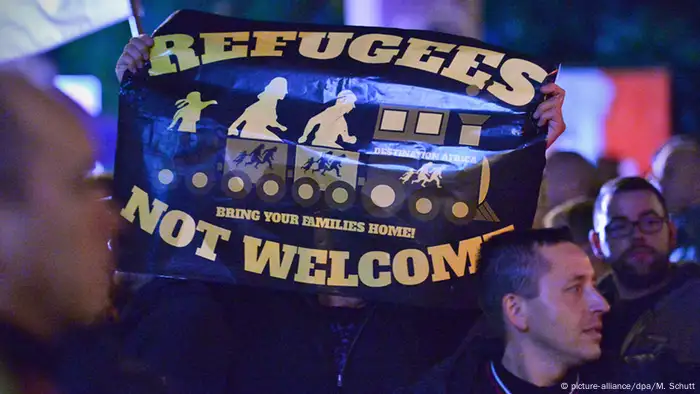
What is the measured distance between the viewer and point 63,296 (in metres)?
2.07

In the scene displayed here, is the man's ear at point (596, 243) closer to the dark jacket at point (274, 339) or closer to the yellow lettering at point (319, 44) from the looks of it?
the dark jacket at point (274, 339)

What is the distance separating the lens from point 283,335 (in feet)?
9.81

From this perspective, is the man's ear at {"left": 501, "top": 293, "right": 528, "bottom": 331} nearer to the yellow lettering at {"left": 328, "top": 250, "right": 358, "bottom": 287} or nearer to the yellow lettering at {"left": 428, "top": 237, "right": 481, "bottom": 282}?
the yellow lettering at {"left": 428, "top": 237, "right": 481, "bottom": 282}

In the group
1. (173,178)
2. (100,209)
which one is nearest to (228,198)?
(173,178)

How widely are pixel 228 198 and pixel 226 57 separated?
1.55 feet

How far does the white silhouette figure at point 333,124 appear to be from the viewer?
9.67 ft

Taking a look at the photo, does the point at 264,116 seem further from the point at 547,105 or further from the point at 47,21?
the point at 547,105

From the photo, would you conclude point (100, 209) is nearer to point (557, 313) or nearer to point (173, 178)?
point (173, 178)

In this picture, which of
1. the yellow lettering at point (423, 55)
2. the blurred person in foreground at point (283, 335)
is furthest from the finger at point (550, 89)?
the yellow lettering at point (423, 55)

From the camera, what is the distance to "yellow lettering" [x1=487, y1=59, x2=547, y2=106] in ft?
9.48

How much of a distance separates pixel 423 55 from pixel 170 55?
2.76ft

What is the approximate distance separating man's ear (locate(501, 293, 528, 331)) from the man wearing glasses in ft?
1.72

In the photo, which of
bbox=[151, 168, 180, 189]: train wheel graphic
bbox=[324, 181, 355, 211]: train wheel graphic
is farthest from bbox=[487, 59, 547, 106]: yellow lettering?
bbox=[151, 168, 180, 189]: train wheel graphic

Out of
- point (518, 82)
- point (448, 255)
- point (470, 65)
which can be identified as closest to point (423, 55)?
point (470, 65)
